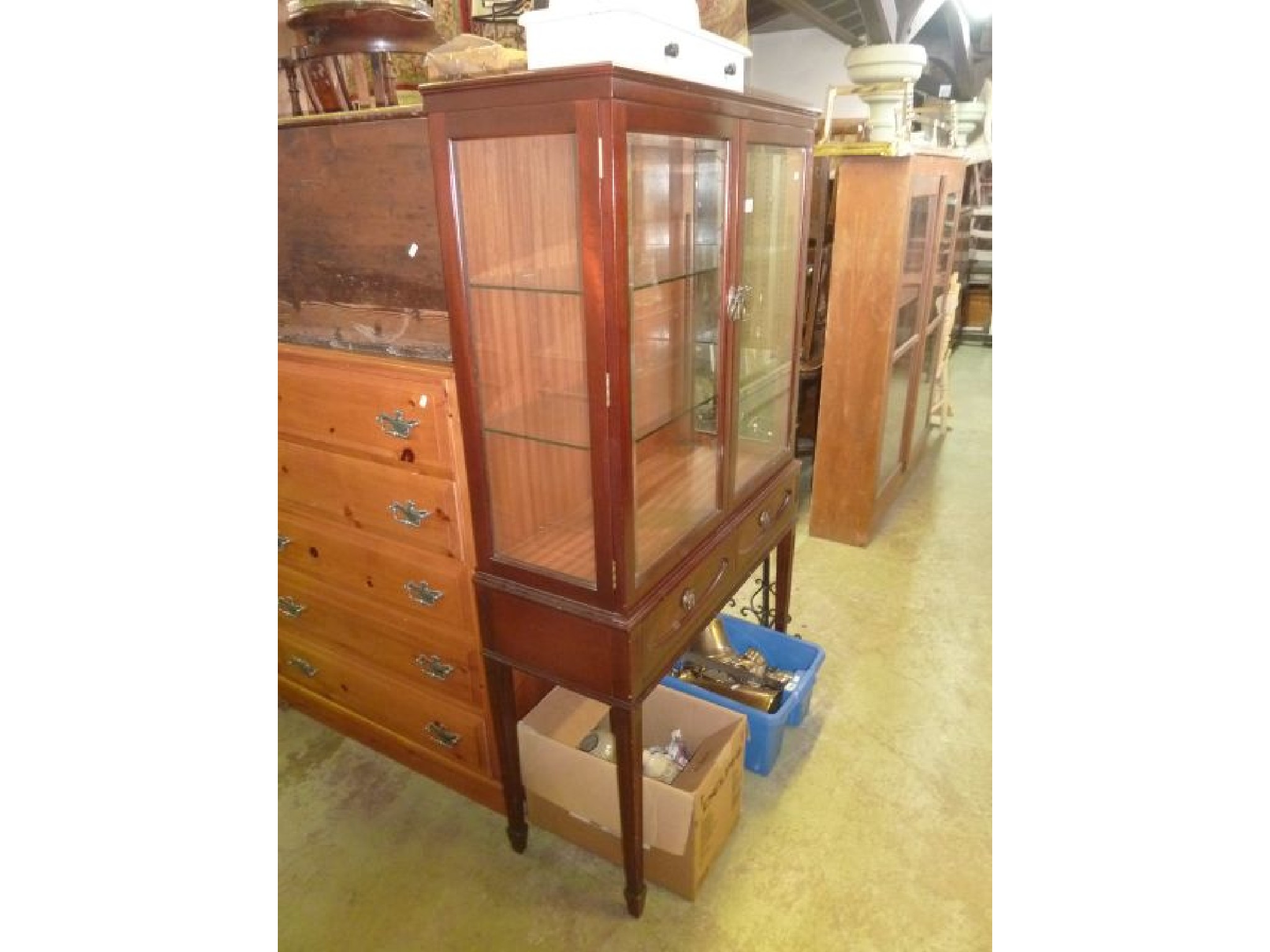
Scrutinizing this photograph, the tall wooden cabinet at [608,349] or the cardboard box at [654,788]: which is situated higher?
the tall wooden cabinet at [608,349]

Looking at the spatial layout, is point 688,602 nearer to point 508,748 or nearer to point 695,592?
point 695,592

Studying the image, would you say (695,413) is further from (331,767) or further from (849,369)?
(849,369)

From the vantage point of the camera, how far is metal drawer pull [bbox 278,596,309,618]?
196cm

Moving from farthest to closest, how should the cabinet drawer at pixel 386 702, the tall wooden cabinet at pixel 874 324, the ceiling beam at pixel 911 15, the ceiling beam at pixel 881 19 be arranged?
the ceiling beam at pixel 911 15 → the ceiling beam at pixel 881 19 → the tall wooden cabinet at pixel 874 324 → the cabinet drawer at pixel 386 702

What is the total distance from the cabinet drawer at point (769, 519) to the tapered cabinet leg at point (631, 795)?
530 mm

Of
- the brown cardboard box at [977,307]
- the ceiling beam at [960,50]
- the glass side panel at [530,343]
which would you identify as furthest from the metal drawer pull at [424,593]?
the brown cardboard box at [977,307]

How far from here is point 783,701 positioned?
80.4 inches

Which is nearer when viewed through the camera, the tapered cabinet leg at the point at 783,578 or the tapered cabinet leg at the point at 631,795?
the tapered cabinet leg at the point at 631,795

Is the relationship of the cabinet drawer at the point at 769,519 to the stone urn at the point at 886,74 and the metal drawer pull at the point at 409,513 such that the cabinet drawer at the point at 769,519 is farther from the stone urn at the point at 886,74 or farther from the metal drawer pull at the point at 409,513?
the stone urn at the point at 886,74

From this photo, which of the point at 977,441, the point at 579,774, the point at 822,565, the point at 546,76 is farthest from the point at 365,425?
the point at 977,441

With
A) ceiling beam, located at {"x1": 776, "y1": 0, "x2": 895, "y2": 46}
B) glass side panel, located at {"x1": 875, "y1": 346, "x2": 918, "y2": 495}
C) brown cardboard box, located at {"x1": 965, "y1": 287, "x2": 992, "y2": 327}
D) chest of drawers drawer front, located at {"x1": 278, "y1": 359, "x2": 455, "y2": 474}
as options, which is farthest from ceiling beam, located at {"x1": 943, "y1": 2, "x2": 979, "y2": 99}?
chest of drawers drawer front, located at {"x1": 278, "y1": 359, "x2": 455, "y2": 474}

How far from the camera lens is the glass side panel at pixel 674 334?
1362 millimetres

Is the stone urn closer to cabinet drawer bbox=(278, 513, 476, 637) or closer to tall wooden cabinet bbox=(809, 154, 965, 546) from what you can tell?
tall wooden cabinet bbox=(809, 154, 965, 546)

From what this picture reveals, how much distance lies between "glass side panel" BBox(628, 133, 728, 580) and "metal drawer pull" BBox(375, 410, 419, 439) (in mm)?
458
